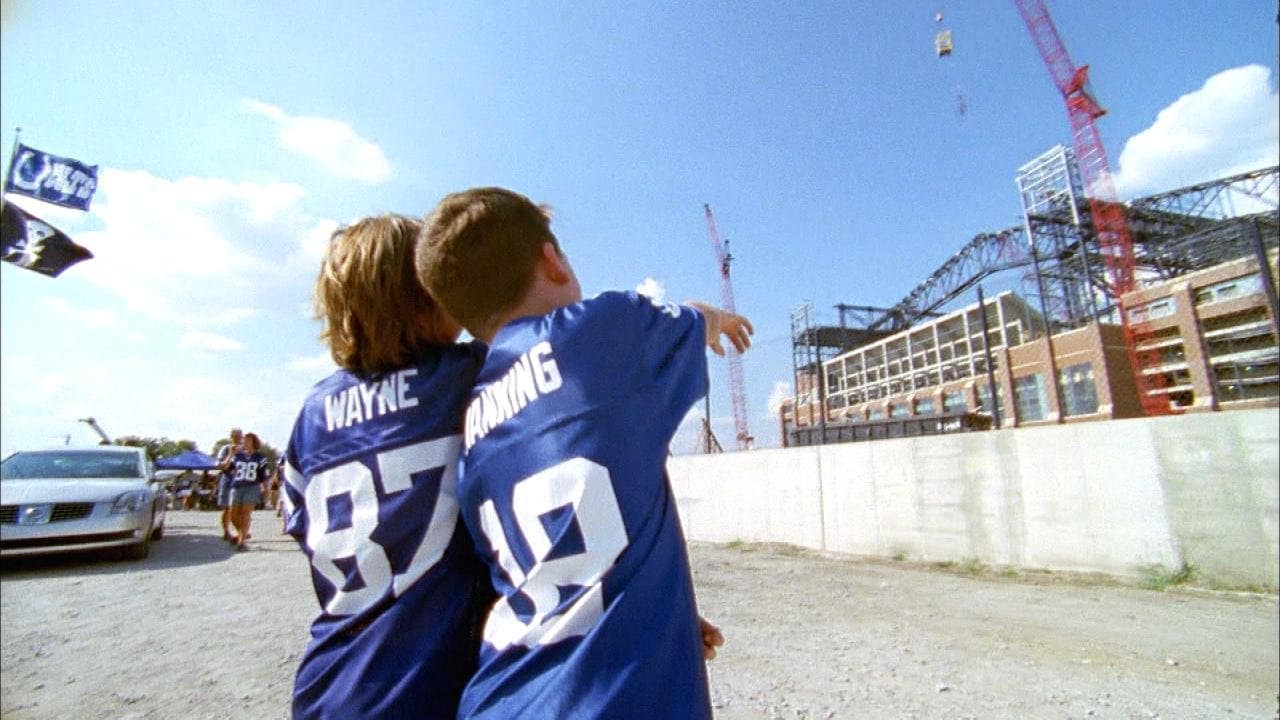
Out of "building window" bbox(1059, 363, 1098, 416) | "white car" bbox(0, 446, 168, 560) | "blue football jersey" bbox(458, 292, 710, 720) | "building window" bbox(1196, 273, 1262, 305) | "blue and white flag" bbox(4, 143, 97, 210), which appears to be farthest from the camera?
"building window" bbox(1059, 363, 1098, 416)

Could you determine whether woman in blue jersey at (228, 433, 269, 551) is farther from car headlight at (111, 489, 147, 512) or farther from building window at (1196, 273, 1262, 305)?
building window at (1196, 273, 1262, 305)

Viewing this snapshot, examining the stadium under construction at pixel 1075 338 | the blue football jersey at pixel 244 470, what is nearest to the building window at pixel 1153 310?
the stadium under construction at pixel 1075 338

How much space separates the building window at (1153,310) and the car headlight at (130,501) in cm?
1468

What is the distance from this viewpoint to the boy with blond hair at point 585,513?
2.48 ft

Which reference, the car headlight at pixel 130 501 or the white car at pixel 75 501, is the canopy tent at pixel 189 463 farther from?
the car headlight at pixel 130 501

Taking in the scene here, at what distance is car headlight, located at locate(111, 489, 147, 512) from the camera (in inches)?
251

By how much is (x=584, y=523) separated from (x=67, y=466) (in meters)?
9.53

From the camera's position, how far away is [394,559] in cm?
107

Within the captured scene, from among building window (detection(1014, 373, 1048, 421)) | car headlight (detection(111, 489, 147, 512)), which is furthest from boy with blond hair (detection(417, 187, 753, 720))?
building window (detection(1014, 373, 1048, 421))

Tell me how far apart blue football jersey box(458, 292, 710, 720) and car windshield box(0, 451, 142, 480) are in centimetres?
890

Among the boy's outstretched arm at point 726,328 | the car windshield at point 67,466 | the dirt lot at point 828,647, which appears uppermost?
the boy's outstretched arm at point 726,328

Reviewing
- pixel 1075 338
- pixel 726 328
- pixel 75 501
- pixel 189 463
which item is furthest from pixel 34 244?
pixel 1075 338

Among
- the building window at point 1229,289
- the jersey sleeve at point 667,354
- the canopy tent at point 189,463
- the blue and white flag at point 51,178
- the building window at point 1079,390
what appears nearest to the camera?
the jersey sleeve at point 667,354

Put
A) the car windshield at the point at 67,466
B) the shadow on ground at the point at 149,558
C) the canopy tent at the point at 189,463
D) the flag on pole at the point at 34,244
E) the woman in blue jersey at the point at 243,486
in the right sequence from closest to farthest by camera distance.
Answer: the flag on pole at the point at 34,244 → the shadow on ground at the point at 149,558 → the car windshield at the point at 67,466 → the woman in blue jersey at the point at 243,486 → the canopy tent at the point at 189,463
